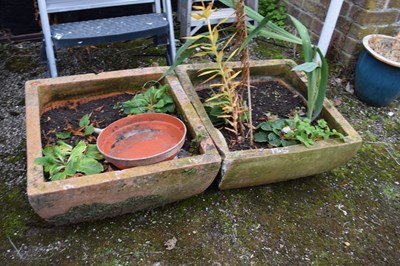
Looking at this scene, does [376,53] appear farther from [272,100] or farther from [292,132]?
[292,132]

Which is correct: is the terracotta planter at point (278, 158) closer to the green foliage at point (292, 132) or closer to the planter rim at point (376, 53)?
the green foliage at point (292, 132)

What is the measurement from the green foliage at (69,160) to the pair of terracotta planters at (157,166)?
57 mm

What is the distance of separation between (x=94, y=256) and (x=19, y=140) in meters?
Answer: 0.98

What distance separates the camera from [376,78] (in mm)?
2594

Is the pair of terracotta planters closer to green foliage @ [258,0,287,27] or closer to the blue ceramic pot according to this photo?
the blue ceramic pot

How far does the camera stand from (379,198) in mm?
2031

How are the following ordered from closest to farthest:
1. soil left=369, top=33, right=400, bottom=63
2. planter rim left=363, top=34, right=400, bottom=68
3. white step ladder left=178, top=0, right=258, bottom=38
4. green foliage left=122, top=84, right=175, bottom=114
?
green foliage left=122, top=84, right=175, bottom=114 < planter rim left=363, top=34, right=400, bottom=68 < soil left=369, top=33, right=400, bottom=63 < white step ladder left=178, top=0, right=258, bottom=38

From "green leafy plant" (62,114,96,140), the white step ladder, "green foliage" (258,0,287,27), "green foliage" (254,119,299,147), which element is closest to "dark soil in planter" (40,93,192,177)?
"green leafy plant" (62,114,96,140)

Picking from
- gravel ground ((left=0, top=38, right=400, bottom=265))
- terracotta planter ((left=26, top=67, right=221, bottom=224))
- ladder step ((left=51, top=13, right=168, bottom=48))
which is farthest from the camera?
ladder step ((left=51, top=13, right=168, bottom=48))

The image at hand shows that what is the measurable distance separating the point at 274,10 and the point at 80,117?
8.05 ft

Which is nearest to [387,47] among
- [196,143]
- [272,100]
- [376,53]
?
[376,53]

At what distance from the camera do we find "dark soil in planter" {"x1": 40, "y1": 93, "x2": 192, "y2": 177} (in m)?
1.83

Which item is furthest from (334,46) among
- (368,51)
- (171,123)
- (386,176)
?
(171,123)

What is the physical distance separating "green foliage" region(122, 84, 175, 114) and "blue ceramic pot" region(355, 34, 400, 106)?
5.14 ft
